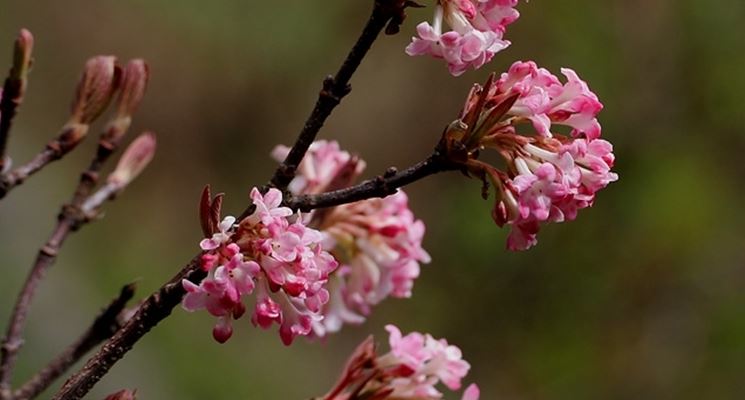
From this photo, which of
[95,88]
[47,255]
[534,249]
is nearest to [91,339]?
[47,255]

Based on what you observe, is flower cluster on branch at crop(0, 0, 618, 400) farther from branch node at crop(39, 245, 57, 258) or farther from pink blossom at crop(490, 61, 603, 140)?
branch node at crop(39, 245, 57, 258)

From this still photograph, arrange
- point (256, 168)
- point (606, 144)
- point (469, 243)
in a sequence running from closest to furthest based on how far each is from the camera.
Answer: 1. point (606, 144)
2. point (469, 243)
3. point (256, 168)

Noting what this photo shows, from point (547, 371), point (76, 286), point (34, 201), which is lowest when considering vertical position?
point (547, 371)

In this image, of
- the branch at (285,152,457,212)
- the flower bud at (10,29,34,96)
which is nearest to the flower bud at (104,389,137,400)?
the branch at (285,152,457,212)

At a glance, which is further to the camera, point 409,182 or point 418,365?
point 418,365

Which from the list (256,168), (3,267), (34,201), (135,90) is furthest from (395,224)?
(256,168)

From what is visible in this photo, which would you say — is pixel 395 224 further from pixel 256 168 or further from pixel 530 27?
pixel 256 168

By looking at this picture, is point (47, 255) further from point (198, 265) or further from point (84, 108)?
point (198, 265)
